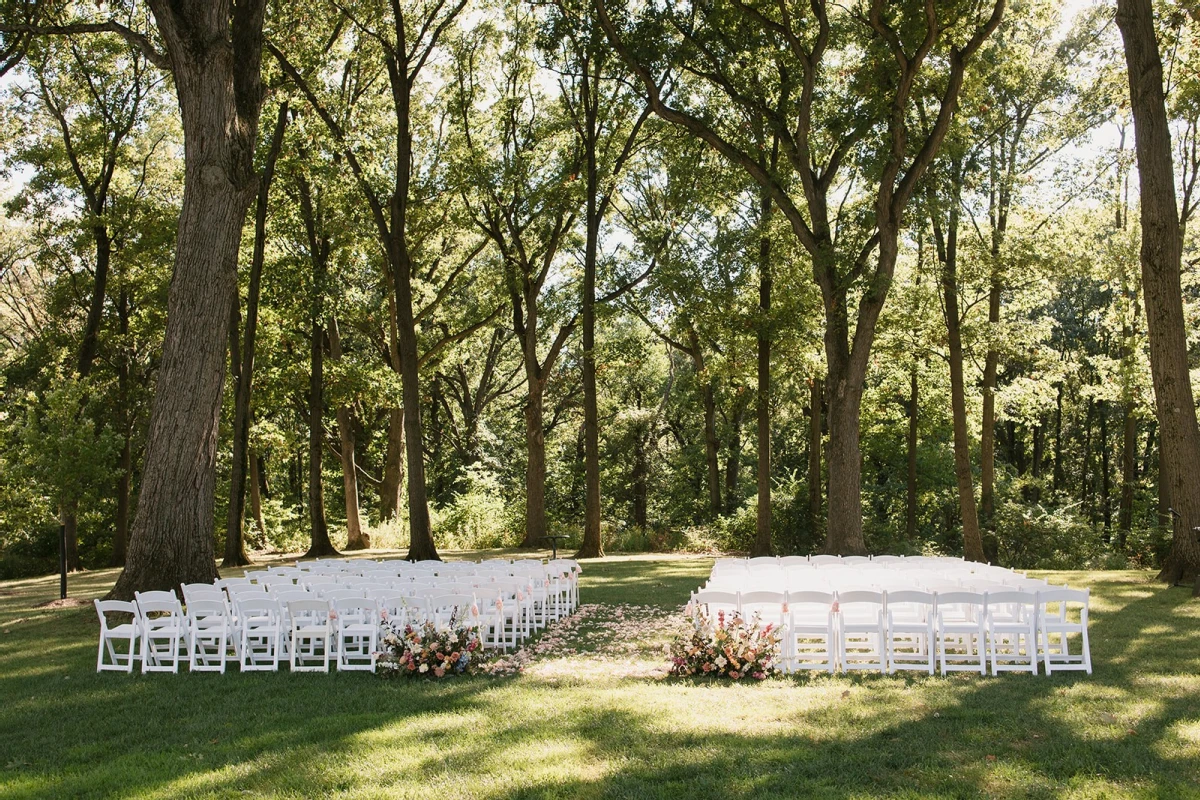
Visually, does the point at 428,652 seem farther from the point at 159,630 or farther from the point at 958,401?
the point at 958,401

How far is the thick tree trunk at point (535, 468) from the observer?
26.2 meters

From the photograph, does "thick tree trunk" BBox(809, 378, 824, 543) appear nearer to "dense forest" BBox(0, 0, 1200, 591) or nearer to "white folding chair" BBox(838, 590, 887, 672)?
"dense forest" BBox(0, 0, 1200, 591)

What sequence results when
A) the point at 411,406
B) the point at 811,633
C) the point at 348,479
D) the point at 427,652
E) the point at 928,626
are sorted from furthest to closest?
the point at 348,479 < the point at 411,406 < the point at 811,633 < the point at 427,652 < the point at 928,626

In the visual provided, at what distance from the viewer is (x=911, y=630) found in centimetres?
853

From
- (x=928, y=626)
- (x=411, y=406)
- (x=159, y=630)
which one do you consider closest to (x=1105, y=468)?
(x=411, y=406)

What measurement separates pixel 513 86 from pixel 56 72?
1255 cm

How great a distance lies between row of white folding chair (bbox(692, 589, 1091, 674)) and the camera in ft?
27.3

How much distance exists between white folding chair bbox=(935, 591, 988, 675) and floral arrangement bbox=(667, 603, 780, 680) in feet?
5.01

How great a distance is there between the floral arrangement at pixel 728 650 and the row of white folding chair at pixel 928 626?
218 mm

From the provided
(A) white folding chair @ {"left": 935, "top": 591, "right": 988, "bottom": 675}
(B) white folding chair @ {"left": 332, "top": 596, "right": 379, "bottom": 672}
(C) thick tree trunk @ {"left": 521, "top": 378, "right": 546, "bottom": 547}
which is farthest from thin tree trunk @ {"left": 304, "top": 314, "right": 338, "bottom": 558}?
(A) white folding chair @ {"left": 935, "top": 591, "right": 988, "bottom": 675}

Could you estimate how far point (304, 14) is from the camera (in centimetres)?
2066

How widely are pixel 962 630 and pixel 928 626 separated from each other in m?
0.34

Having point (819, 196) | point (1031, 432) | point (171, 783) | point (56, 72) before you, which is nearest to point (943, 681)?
point (171, 783)

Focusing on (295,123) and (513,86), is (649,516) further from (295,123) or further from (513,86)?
(295,123)
